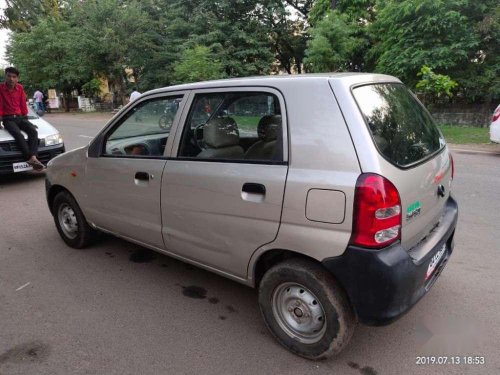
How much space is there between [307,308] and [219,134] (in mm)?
1465

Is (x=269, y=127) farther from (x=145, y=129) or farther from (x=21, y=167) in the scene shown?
(x=21, y=167)

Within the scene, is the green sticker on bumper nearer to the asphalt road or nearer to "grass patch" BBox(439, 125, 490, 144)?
the asphalt road

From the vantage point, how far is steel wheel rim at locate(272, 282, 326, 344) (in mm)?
2461

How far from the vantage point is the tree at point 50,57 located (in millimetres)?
29234

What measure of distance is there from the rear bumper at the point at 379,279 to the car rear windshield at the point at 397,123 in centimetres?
55

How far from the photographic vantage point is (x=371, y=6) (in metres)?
17.8

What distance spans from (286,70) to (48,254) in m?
25.2

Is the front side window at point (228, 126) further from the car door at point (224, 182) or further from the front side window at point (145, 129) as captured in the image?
the front side window at point (145, 129)

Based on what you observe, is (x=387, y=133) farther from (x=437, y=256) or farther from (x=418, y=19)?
(x=418, y=19)

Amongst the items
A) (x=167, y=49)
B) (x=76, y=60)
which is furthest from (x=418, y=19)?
(x=76, y=60)

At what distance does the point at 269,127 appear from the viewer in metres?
3.02

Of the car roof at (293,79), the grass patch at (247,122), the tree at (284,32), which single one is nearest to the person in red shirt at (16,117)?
the car roof at (293,79)

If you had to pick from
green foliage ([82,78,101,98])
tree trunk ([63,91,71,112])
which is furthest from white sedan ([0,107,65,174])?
tree trunk ([63,91,71,112])

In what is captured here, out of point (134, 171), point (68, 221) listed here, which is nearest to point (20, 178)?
point (68, 221)
